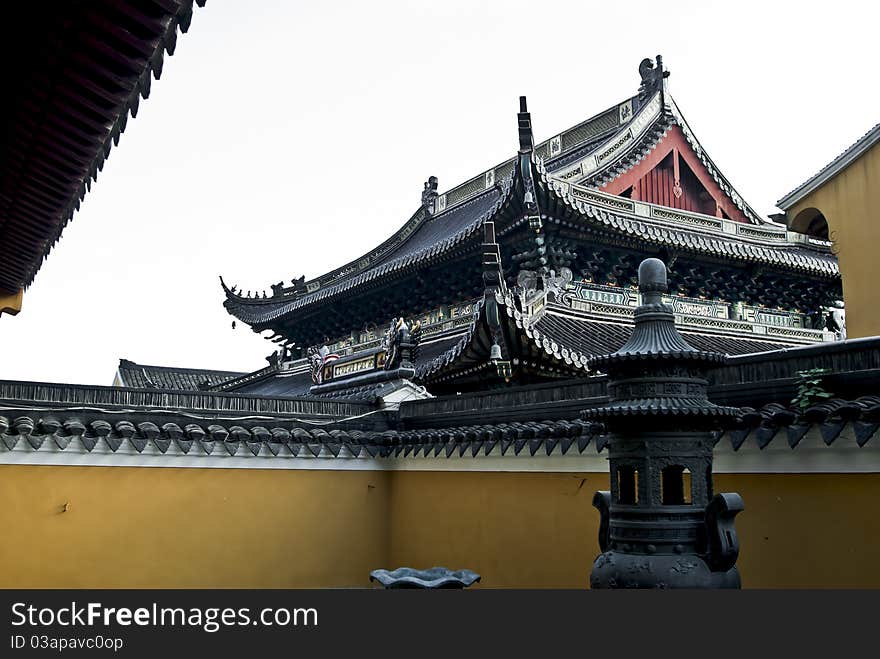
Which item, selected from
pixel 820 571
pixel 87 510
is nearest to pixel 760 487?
pixel 820 571

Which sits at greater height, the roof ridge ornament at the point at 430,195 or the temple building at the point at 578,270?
the roof ridge ornament at the point at 430,195

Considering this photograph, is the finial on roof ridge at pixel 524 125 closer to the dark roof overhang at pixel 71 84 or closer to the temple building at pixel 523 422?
the temple building at pixel 523 422

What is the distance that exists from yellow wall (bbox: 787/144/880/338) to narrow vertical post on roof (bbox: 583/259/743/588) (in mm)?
4445

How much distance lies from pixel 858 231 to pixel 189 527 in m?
8.35

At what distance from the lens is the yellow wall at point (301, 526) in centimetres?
822

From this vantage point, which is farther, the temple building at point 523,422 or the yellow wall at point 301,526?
the yellow wall at point 301,526

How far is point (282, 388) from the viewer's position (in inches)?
825

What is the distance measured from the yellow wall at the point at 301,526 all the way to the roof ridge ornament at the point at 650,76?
10263 mm

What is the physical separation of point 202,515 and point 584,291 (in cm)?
725

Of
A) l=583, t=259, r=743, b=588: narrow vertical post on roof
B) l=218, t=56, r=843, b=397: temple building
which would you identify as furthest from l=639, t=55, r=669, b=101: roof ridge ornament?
l=583, t=259, r=743, b=588: narrow vertical post on roof

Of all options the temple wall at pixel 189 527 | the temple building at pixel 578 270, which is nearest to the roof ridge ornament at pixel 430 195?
the temple building at pixel 578 270

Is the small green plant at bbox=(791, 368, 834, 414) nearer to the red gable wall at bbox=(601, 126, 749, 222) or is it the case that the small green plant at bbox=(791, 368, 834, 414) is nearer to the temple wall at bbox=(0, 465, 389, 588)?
the temple wall at bbox=(0, 465, 389, 588)

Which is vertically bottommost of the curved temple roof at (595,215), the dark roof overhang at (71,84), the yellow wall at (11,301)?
the yellow wall at (11,301)

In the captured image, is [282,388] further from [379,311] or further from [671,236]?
[671,236]
